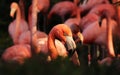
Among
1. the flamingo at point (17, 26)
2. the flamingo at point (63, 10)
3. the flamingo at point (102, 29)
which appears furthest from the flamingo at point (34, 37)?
the flamingo at point (63, 10)

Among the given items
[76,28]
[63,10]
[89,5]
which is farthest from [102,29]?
[63,10]

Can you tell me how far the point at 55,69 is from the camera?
2.00 metres

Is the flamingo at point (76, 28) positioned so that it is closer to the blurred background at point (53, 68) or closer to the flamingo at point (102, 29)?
the flamingo at point (102, 29)

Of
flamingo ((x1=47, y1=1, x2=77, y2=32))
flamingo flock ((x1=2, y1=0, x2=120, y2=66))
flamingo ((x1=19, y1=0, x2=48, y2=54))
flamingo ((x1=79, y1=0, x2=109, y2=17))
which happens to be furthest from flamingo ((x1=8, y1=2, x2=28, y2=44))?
flamingo ((x1=79, y1=0, x2=109, y2=17))

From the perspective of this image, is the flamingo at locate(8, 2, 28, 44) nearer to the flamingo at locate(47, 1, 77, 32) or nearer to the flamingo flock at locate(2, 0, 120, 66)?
the flamingo flock at locate(2, 0, 120, 66)

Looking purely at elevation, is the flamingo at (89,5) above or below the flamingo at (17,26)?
above

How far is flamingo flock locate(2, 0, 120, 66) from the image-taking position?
510cm

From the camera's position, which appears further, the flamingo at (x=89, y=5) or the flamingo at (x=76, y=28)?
the flamingo at (x=89, y=5)

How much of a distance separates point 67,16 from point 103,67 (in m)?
7.34

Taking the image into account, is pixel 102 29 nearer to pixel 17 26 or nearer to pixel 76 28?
pixel 76 28

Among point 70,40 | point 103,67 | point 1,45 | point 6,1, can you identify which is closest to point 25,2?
point 6,1

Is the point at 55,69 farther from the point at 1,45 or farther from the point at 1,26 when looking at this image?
the point at 1,26

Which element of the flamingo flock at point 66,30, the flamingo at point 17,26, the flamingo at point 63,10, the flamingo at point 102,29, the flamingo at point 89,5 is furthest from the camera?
the flamingo at point 63,10

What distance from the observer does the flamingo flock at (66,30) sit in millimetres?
5103
